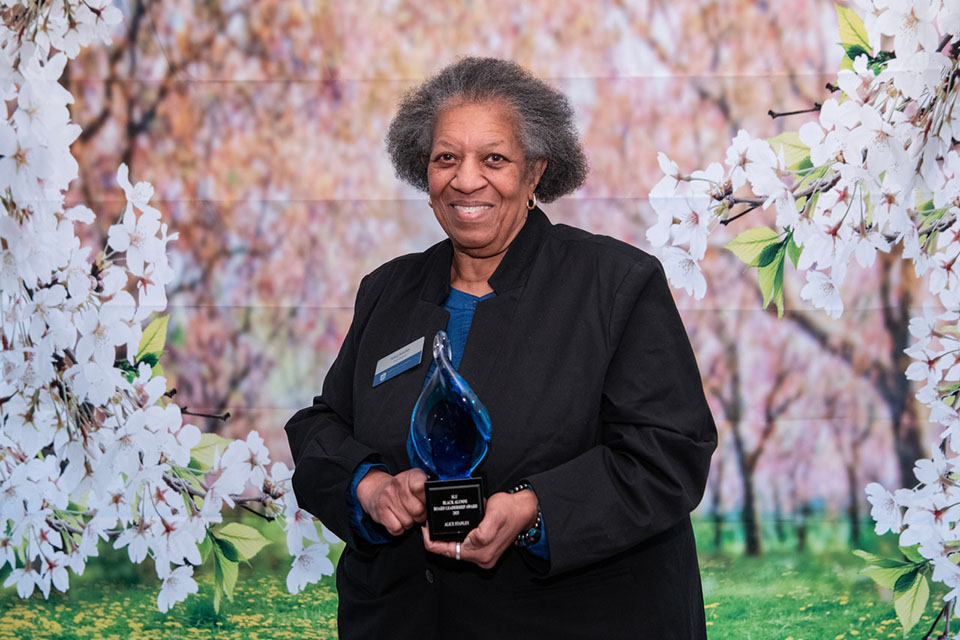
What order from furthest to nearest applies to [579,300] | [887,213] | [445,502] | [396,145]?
[887,213]
[396,145]
[579,300]
[445,502]

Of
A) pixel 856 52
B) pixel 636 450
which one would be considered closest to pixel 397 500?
pixel 636 450

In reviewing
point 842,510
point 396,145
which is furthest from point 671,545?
point 396,145

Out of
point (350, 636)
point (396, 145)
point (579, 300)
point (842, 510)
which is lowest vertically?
point (350, 636)

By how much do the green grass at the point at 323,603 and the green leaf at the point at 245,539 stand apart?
0.08ft

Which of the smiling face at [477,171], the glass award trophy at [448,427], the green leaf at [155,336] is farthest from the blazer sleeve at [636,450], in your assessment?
the green leaf at [155,336]

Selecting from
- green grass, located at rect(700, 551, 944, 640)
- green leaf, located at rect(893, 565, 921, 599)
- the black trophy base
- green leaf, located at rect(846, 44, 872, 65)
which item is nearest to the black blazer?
the black trophy base

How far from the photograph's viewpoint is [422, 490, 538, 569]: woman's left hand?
4.38ft

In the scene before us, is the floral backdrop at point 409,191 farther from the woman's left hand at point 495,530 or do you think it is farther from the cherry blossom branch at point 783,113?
the woman's left hand at point 495,530

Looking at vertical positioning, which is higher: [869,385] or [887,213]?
[887,213]

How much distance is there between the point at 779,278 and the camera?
7.04 feet

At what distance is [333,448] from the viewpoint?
5.46 feet

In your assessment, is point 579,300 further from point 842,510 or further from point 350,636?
point 842,510

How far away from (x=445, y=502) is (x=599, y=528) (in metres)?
0.25

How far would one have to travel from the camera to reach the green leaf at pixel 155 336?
2266mm
